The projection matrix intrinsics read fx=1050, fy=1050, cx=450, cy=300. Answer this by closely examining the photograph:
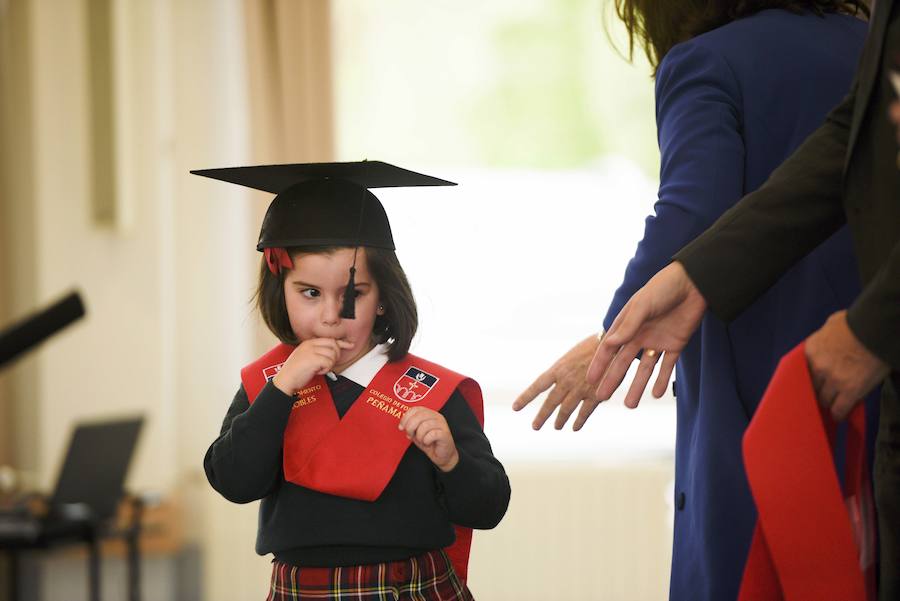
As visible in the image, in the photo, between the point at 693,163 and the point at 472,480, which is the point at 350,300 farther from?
the point at 693,163

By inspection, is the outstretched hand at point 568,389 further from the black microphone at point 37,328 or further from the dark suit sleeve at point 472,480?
the black microphone at point 37,328

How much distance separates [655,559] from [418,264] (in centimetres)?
159

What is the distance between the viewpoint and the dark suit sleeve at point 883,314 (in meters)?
1.05

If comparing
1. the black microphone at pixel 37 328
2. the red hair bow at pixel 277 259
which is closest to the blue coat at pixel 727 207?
the red hair bow at pixel 277 259

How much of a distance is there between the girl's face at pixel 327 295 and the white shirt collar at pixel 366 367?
40mm

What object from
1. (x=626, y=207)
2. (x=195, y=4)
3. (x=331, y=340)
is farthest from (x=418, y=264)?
(x=331, y=340)

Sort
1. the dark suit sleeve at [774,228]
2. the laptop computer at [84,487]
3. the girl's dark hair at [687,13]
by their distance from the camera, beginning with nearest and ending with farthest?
the dark suit sleeve at [774,228] → the girl's dark hair at [687,13] → the laptop computer at [84,487]

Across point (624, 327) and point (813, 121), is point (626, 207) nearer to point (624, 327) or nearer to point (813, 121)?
point (813, 121)

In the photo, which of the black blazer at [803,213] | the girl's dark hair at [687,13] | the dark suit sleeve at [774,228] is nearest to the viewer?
the black blazer at [803,213]

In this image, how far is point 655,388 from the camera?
134cm

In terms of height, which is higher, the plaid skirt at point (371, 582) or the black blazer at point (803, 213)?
the black blazer at point (803, 213)

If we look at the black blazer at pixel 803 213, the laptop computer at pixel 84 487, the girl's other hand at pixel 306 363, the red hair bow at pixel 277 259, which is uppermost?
the black blazer at pixel 803 213

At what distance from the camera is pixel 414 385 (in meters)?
1.54

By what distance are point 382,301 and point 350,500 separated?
295 millimetres
